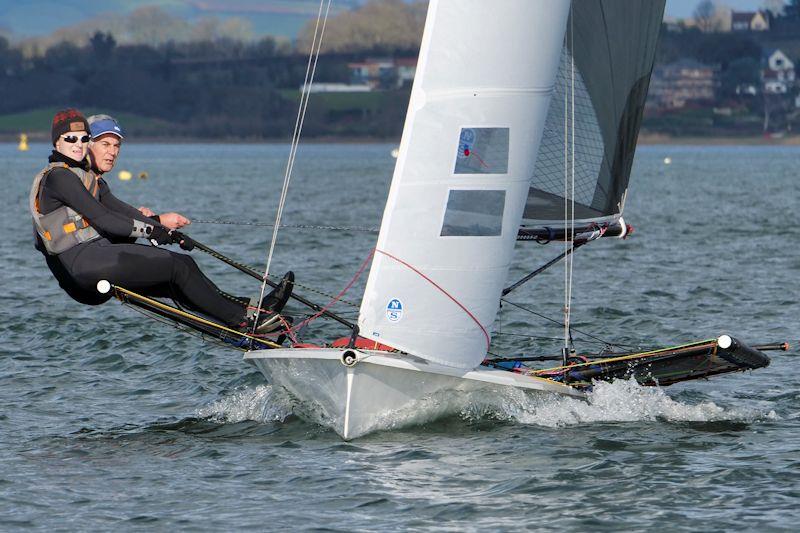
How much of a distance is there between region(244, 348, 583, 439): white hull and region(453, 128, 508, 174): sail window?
1.48 meters

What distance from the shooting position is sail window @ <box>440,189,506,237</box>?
396 inches

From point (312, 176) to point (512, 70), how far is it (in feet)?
244

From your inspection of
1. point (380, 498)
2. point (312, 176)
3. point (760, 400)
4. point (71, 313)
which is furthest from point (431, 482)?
point (312, 176)

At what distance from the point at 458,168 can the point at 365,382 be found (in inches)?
66.2

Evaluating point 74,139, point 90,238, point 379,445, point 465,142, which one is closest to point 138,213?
point 90,238

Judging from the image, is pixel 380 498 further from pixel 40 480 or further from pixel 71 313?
pixel 71 313

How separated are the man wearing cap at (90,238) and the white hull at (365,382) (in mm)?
716

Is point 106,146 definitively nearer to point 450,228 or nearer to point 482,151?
point 450,228

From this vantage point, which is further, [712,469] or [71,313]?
[71,313]

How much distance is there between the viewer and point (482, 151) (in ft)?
33.0

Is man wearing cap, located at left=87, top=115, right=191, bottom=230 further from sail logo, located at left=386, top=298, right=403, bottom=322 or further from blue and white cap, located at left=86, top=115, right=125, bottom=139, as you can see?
sail logo, located at left=386, top=298, right=403, bottom=322

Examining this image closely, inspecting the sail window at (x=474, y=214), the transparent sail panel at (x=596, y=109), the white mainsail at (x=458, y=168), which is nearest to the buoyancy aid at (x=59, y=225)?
the white mainsail at (x=458, y=168)

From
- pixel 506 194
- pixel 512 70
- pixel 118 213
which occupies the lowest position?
pixel 118 213

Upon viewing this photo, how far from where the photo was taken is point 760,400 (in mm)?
12516
